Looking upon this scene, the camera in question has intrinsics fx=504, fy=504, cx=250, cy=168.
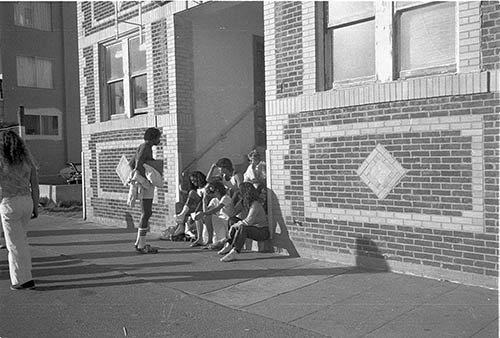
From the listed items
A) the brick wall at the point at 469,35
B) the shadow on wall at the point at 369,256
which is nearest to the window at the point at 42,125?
the shadow on wall at the point at 369,256

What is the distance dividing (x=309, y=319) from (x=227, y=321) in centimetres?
74

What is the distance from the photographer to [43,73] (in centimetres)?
2333

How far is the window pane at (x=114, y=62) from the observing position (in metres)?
10.7

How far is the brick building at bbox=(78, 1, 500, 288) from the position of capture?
17.0 ft

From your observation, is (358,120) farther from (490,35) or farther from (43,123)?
(43,123)

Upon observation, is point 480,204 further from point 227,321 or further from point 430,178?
point 227,321

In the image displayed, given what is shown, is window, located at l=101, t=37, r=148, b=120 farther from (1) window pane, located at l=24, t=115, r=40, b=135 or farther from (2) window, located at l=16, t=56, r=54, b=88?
(2) window, located at l=16, t=56, r=54, b=88

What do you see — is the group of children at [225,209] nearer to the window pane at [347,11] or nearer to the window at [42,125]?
the window pane at [347,11]

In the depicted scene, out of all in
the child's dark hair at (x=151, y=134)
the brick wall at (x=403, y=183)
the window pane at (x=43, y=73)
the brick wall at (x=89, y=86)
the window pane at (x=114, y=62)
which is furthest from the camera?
the window pane at (x=43, y=73)

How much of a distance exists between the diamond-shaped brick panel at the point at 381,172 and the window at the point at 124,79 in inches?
210

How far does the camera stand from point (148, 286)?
5891 mm

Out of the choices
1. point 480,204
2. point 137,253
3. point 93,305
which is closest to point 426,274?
point 480,204

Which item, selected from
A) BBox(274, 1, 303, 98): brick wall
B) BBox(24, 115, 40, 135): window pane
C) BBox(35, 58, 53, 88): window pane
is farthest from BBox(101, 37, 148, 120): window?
BBox(35, 58, 53, 88): window pane

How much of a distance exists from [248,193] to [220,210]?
2.39 ft
